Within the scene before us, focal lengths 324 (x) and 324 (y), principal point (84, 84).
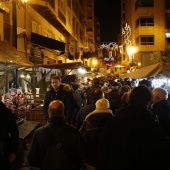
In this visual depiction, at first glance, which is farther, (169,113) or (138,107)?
(169,113)

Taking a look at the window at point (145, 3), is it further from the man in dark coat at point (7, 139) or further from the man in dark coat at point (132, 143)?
the man in dark coat at point (132, 143)

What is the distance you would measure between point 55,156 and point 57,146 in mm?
136

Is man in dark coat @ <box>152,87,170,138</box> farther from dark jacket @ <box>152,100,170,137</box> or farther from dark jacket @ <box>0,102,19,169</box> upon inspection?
dark jacket @ <box>0,102,19,169</box>

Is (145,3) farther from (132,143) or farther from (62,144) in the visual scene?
(132,143)

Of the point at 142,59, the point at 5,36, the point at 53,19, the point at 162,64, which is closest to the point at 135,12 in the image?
the point at 142,59

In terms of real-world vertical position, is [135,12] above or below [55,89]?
above

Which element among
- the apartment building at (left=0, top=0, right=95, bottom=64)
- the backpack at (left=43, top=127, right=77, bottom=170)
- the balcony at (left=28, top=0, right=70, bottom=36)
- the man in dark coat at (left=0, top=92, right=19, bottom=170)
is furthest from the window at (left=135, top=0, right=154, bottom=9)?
the backpack at (left=43, top=127, right=77, bottom=170)

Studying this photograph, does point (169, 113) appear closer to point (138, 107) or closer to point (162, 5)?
point (138, 107)

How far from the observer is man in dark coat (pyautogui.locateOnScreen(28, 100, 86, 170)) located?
420cm

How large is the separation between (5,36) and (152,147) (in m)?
15.0

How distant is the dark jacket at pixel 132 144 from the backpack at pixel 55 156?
0.76m

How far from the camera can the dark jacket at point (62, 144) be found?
4.22m

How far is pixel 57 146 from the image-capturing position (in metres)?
4.18

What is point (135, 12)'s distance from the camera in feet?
195
